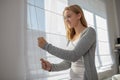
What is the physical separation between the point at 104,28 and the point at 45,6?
5.79 ft

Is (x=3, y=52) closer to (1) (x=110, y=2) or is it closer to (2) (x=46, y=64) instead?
(2) (x=46, y=64)

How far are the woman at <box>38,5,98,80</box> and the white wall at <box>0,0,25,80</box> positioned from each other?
1.42ft

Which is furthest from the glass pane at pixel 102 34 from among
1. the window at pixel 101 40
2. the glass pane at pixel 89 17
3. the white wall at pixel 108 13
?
the glass pane at pixel 89 17

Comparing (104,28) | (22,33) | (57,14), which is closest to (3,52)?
(22,33)

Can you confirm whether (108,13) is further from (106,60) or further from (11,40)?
(11,40)

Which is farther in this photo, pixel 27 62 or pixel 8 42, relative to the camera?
pixel 27 62

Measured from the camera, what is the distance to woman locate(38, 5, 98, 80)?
0.96 meters

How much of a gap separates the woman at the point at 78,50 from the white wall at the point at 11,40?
432 millimetres

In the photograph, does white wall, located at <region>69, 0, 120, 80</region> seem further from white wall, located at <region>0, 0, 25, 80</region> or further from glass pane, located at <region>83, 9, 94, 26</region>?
white wall, located at <region>0, 0, 25, 80</region>

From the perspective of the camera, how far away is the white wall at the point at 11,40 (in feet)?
4.59

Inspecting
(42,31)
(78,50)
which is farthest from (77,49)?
(42,31)

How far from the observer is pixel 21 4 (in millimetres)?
1558

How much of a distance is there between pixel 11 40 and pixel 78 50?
0.68 meters

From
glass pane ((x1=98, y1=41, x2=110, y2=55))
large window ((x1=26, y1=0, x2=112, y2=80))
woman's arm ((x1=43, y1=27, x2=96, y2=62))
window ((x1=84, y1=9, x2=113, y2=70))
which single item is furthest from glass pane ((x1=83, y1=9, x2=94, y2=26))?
woman's arm ((x1=43, y1=27, x2=96, y2=62))
